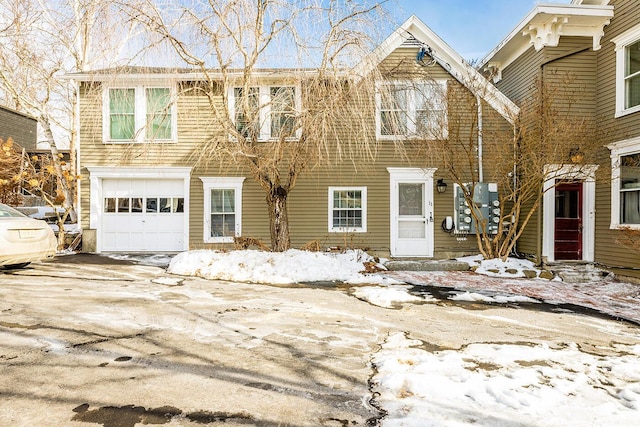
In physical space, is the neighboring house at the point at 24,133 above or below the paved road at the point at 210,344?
above

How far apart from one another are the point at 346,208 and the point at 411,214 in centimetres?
190

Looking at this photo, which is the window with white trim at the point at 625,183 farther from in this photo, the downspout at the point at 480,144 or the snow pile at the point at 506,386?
the snow pile at the point at 506,386

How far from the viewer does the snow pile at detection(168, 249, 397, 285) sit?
860 centimetres

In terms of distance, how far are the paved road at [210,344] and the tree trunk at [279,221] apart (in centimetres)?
231

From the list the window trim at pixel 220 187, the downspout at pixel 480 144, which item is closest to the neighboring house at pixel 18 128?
the window trim at pixel 220 187

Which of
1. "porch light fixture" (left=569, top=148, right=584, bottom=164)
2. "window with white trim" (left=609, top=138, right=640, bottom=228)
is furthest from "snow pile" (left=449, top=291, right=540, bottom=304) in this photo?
"porch light fixture" (left=569, top=148, right=584, bottom=164)

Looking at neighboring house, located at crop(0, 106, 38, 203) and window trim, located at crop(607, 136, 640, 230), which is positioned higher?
neighboring house, located at crop(0, 106, 38, 203)

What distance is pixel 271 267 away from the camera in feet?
29.1

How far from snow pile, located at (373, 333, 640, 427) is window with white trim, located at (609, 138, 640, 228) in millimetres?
6259

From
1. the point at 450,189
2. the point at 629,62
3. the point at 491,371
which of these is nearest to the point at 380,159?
the point at 450,189

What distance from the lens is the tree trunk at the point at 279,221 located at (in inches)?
387

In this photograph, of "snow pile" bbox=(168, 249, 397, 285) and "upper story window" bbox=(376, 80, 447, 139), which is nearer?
"snow pile" bbox=(168, 249, 397, 285)

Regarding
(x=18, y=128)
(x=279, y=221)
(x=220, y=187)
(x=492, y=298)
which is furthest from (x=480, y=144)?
(x=18, y=128)

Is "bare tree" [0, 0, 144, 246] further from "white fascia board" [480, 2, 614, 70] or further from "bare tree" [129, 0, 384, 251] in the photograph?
"white fascia board" [480, 2, 614, 70]
